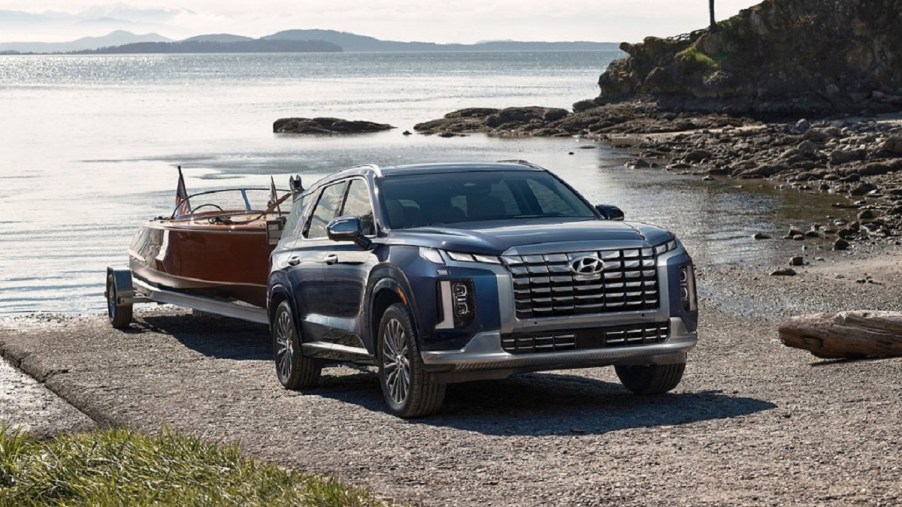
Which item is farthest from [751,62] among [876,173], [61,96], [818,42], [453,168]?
[61,96]

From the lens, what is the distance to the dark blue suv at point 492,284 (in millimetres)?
9742

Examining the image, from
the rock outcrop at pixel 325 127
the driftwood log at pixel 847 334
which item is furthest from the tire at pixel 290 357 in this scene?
the rock outcrop at pixel 325 127

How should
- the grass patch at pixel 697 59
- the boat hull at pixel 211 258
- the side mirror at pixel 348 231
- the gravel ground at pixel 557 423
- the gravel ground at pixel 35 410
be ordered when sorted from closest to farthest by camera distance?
the gravel ground at pixel 557 423 < the side mirror at pixel 348 231 < the gravel ground at pixel 35 410 < the boat hull at pixel 211 258 < the grass patch at pixel 697 59

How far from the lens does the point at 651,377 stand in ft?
36.1

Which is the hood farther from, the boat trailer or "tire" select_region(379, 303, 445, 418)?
the boat trailer

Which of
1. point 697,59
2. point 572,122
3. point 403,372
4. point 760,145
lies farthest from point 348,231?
point 697,59

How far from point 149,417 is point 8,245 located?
78.1ft

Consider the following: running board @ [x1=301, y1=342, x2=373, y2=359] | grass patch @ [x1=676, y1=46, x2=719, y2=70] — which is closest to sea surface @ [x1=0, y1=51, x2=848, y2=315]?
grass patch @ [x1=676, y1=46, x2=719, y2=70]

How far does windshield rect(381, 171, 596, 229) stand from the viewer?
10945mm

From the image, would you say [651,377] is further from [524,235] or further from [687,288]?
[524,235]

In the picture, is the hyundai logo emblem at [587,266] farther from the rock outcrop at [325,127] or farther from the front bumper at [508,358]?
the rock outcrop at [325,127]

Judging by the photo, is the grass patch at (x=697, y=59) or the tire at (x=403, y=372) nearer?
the tire at (x=403, y=372)

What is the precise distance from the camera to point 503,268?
9727 millimetres

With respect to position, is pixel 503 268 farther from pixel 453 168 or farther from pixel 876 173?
pixel 876 173
